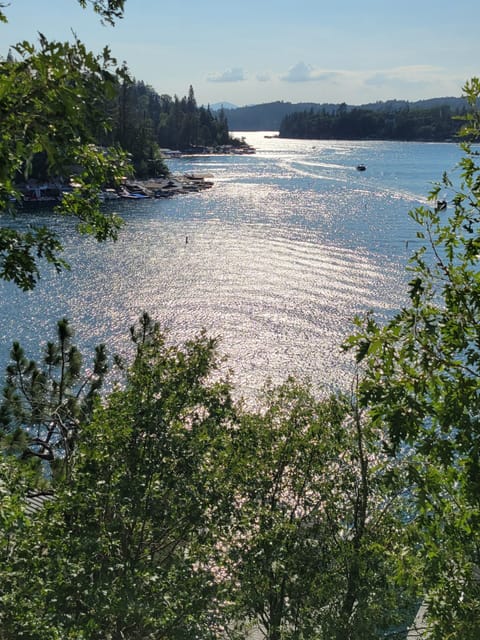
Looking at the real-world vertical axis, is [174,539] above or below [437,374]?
below

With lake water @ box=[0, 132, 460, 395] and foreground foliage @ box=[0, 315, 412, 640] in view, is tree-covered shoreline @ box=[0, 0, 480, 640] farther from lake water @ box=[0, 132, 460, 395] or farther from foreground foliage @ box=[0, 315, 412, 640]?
lake water @ box=[0, 132, 460, 395]

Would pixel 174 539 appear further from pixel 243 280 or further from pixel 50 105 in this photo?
pixel 243 280

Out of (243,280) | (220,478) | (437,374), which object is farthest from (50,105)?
(243,280)

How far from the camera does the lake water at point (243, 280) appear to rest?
160 feet

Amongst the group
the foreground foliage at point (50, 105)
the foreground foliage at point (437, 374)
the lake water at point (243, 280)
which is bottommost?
the lake water at point (243, 280)

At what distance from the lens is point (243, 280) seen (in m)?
66.6

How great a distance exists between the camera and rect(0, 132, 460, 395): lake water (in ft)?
160

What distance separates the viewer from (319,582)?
508 inches

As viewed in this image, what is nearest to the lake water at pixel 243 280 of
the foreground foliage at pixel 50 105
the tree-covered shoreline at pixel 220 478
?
the tree-covered shoreline at pixel 220 478

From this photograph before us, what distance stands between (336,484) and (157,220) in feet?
290

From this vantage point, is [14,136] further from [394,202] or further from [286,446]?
[394,202]

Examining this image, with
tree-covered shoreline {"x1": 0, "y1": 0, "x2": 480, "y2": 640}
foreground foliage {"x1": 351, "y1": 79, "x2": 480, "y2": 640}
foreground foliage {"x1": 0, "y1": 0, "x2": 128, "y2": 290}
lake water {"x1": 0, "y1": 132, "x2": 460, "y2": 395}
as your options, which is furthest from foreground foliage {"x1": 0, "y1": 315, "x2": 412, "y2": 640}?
lake water {"x1": 0, "y1": 132, "x2": 460, "y2": 395}

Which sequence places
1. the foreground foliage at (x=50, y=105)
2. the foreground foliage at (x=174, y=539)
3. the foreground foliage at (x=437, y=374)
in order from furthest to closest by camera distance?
the foreground foliage at (x=174, y=539) < the foreground foliage at (x=437, y=374) < the foreground foliage at (x=50, y=105)

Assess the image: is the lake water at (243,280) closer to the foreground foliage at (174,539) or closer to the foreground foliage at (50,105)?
the foreground foliage at (174,539)
